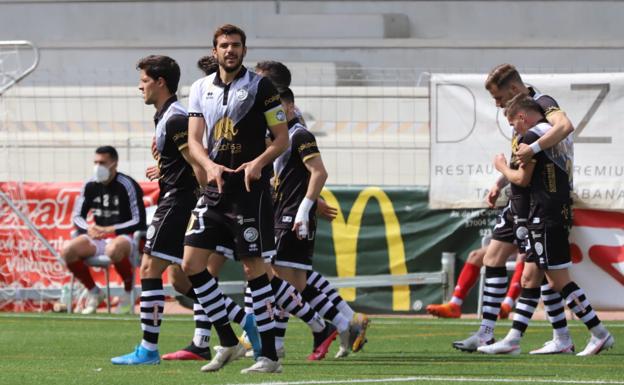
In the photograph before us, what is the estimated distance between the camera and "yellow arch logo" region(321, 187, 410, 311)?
1612cm

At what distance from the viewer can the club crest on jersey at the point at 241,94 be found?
867cm

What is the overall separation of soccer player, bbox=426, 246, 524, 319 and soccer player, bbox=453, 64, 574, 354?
1.84 metres

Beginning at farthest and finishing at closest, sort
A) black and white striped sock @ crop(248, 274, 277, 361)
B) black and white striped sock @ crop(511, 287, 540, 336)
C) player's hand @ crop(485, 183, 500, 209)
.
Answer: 1. player's hand @ crop(485, 183, 500, 209)
2. black and white striped sock @ crop(511, 287, 540, 336)
3. black and white striped sock @ crop(248, 274, 277, 361)

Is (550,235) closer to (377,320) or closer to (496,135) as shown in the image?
(377,320)

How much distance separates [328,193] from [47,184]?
337cm

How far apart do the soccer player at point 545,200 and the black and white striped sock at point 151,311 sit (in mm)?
2530

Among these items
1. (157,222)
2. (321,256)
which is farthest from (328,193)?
(157,222)

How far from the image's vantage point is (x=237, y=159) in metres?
8.73

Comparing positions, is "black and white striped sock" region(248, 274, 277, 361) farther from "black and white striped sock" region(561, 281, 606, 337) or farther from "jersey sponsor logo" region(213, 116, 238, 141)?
"black and white striped sock" region(561, 281, 606, 337)

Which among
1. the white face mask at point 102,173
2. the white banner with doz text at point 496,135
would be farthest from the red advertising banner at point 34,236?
the white banner with doz text at point 496,135

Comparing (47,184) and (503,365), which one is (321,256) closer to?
(47,184)

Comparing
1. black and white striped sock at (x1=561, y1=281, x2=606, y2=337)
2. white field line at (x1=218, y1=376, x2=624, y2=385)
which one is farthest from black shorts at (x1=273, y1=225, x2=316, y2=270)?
white field line at (x1=218, y1=376, x2=624, y2=385)

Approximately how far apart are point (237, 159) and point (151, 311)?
1.43 meters

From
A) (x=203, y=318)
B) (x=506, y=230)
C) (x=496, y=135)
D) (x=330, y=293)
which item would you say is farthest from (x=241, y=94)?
(x=496, y=135)
